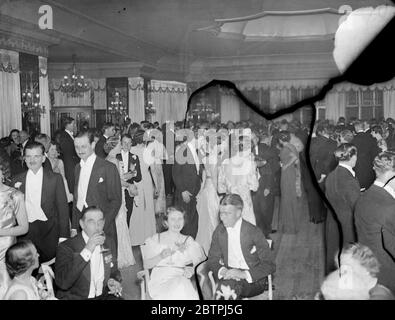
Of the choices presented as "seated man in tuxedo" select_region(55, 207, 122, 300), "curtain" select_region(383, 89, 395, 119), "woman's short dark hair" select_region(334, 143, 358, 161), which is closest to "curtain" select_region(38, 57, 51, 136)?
"seated man in tuxedo" select_region(55, 207, 122, 300)

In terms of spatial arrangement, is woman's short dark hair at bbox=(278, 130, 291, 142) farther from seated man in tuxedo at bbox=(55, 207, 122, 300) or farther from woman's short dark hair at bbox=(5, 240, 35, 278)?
woman's short dark hair at bbox=(5, 240, 35, 278)

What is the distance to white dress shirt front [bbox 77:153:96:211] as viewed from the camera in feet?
7.02

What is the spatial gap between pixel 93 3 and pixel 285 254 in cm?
150

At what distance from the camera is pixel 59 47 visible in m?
3.52

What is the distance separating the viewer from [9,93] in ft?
11.7

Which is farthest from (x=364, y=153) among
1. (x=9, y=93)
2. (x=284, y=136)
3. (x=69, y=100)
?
(x=69, y=100)

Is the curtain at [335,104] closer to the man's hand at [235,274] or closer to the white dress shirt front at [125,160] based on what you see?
the man's hand at [235,274]

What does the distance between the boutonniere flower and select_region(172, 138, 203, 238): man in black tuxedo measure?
19.8 inches

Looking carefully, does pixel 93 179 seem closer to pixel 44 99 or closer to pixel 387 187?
pixel 387 187

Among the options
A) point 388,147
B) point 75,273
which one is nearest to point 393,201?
point 388,147

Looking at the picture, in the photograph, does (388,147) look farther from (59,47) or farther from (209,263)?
(59,47)

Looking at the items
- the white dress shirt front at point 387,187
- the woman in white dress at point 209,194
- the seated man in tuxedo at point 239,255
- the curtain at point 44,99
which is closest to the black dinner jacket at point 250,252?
Result: the seated man in tuxedo at point 239,255

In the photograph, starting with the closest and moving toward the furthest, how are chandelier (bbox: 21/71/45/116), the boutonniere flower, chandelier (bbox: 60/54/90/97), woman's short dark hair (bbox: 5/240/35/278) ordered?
woman's short dark hair (bbox: 5/240/35/278) → the boutonniere flower → chandelier (bbox: 60/54/90/97) → chandelier (bbox: 21/71/45/116)

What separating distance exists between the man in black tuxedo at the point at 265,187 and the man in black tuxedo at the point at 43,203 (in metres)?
0.93
